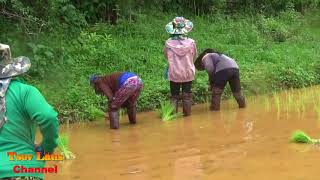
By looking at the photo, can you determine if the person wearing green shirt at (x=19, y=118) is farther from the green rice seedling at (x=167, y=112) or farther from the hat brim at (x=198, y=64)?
the hat brim at (x=198, y=64)

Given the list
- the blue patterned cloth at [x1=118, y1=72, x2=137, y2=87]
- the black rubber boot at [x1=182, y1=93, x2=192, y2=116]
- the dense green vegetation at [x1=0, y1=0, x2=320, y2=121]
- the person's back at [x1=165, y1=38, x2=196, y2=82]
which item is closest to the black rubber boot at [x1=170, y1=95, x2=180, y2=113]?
the black rubber boot at [x1=182, y1=93, x2=192, y2=116]

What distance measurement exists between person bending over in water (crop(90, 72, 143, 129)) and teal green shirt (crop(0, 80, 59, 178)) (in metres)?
4.69

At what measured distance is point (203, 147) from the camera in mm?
6492

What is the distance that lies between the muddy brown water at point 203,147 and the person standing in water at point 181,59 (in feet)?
1.20

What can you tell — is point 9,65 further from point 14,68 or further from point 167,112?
point 167,112

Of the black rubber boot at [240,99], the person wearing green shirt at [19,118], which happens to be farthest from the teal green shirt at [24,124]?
the black rubber boot at [240,99]

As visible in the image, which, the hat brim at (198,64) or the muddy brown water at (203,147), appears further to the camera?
the hat brim at (198,64)

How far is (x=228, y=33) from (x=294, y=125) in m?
7.60

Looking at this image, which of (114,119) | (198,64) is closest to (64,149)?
(114,119)

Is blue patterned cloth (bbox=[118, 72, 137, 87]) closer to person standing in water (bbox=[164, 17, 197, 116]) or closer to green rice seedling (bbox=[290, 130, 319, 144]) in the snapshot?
person standing in water (bbox=[164, 17, 197, 116])

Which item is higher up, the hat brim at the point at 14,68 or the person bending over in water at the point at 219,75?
the hat brim at the point at 14,68

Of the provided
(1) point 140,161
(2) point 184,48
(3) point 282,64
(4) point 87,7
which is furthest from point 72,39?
(1) point 140,161

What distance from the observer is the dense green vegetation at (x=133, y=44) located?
972 centimetres

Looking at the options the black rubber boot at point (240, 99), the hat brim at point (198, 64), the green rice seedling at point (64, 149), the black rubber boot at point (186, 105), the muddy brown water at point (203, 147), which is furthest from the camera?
the hat brim at point (198, 64)
